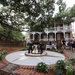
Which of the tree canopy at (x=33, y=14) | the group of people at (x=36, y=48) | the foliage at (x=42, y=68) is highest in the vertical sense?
the tree canopy at (x=33, y=14)

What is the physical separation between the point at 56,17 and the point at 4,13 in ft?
7.43

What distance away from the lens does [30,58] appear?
31.3 feet

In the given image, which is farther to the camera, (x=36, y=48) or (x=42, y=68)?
(x=36, y=48)

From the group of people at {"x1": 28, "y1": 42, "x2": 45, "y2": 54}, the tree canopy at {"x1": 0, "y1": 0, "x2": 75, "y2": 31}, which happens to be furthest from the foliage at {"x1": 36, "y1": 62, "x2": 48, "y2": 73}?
the group of people at {"x1": 28, "y1": 42, "x2": 45, "y2": 54}

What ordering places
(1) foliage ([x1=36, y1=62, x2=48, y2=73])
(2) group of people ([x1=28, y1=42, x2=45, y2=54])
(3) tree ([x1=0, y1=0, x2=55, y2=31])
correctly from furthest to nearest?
(2) group of people ([x1=28, y1=42, x2=45, y2=54])
(1) foliage ([x1=36, y1=62, x2=48, y2=73])
(3) tree ([x1=0, y1=0, x2=55, y2=31])

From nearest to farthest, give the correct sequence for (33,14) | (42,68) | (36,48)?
(33,14)
(42,68)
(36,48)

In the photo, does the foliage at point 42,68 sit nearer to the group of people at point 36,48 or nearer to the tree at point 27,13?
the tree at point 27,13

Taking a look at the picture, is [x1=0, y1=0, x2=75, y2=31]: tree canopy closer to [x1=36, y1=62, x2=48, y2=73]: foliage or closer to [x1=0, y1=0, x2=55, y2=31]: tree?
[x1=0, y1=0, x2=55, y2=31]: tree

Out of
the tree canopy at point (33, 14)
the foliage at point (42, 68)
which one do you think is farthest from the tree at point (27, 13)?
the foliage at point (42, 68)

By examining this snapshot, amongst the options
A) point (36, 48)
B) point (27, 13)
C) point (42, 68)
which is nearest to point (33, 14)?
point (27, 13)

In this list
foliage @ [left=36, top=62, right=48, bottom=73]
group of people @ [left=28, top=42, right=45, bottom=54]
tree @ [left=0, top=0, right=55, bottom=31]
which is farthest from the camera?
group of people @ [left=28, top=42, right=45, bottom=54]

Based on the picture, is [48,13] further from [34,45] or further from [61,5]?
[34,45]

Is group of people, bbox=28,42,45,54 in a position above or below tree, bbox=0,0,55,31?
below

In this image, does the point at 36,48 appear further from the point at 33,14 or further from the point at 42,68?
the point at 33,14
